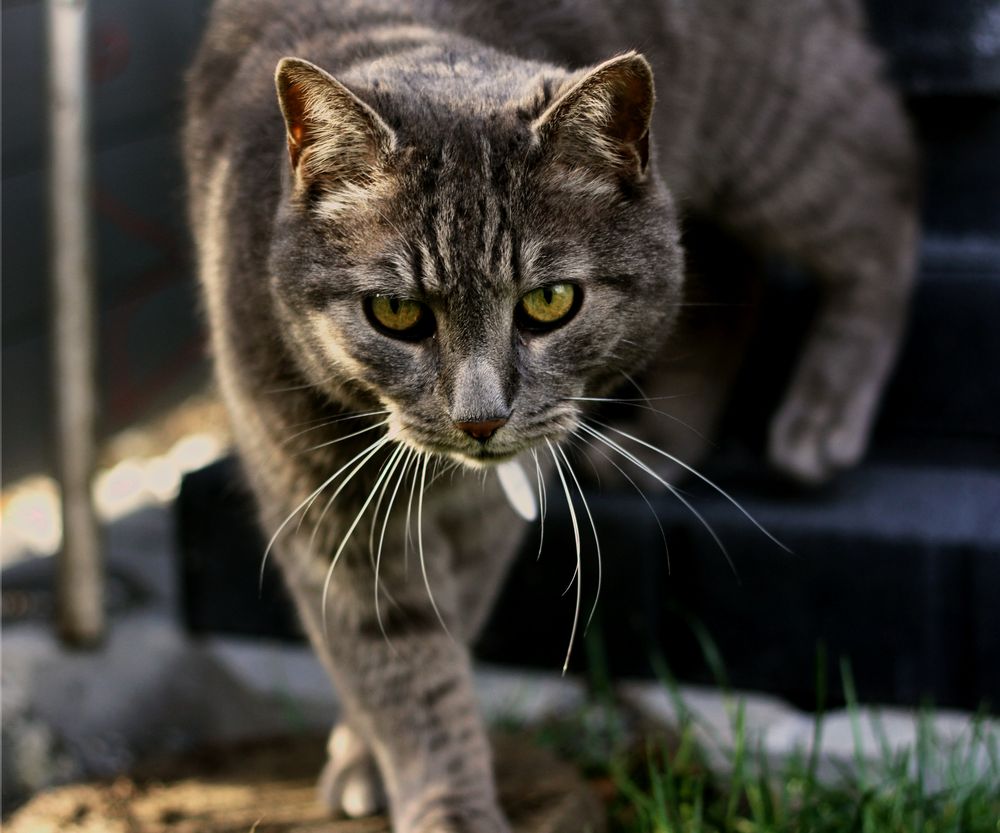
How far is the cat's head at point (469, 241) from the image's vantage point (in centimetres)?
159

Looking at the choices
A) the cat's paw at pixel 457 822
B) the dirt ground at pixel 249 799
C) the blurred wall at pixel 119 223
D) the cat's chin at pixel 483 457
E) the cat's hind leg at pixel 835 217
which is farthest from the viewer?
the blurred wall at pixel 119 223

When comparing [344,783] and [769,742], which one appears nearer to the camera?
[344,783]

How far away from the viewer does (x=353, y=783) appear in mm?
2164

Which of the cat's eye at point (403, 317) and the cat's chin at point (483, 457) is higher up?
the cat's eye at point (403, 317)

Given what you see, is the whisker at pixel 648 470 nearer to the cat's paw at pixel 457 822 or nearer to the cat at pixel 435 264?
the cat at pixel 435 264

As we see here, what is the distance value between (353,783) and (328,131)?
41.8 inches

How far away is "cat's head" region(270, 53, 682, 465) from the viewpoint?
159cm

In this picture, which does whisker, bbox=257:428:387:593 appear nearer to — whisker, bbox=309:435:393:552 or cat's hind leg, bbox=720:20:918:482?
whisker, bbox=309:435:393:552

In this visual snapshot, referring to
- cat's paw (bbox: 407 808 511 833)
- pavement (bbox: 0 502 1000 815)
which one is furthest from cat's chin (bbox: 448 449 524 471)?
pavement (bbox: 0 502 1000 815)

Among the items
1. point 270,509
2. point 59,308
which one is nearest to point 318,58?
point 270,509

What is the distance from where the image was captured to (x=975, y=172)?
2.99 meters

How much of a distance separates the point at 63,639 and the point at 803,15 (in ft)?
6.34

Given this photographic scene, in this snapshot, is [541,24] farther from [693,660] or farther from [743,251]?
[693,660]

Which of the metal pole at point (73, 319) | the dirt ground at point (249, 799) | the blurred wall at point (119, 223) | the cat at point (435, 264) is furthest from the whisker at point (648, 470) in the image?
the blurred wall at point (119, 223)
